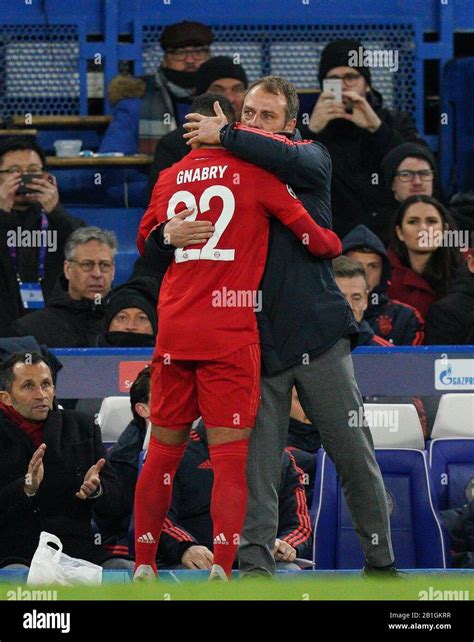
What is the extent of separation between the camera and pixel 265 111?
5.55m

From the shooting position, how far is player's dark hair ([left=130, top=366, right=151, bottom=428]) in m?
7.31

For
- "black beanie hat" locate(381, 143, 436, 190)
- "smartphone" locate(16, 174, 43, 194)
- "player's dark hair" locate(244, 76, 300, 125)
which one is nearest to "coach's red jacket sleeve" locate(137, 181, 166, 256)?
"player's dark hair" locate(244, 76, 300, 125)

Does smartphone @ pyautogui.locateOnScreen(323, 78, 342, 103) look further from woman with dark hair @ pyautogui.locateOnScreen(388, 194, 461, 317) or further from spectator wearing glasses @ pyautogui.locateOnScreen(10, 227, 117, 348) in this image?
spectator wearing glasses @ pyautogui.locateOnScreen(10, 227, 117, 348)

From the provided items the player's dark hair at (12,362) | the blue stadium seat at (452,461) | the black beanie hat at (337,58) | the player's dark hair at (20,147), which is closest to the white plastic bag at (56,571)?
the player's dark hair at (12,362)

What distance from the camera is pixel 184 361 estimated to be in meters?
5.49

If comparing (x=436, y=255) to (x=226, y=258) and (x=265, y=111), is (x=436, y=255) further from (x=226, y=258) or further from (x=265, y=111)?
(x=226, y=258)

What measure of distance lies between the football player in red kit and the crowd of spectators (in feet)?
3.35

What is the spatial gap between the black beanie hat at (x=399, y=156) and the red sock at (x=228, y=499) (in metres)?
4.50

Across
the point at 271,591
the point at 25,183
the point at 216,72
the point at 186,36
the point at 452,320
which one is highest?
the point at 186,36

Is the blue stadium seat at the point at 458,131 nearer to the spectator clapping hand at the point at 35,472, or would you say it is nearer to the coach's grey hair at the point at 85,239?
the coach's grey hair at the point at 85,239

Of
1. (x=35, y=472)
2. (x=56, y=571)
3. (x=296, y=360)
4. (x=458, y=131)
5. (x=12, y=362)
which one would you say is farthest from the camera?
(x=458, y=131)

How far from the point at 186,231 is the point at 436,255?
147 inches

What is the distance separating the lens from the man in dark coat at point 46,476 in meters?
6.75

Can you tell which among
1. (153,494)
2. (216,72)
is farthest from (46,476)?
(216,72)
